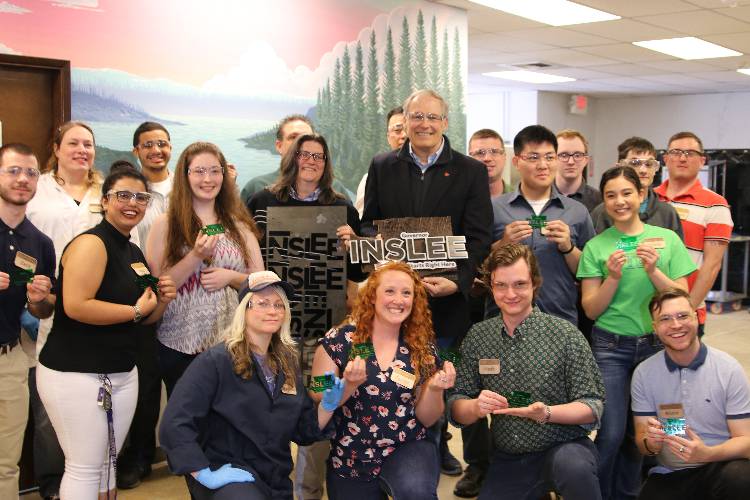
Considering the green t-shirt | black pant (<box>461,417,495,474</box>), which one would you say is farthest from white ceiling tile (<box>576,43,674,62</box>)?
black pant (<box>461,417,495,474</box>)

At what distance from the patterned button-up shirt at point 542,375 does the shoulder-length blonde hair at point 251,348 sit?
0.71 metres

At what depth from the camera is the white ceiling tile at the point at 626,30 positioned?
25.5 feet

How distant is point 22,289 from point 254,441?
1299 mm

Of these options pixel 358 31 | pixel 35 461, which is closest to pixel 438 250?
pixel 35 461

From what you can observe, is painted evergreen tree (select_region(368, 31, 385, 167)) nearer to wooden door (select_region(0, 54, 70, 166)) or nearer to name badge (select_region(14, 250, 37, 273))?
wooden door (select_region(0, 54, 70, 166))

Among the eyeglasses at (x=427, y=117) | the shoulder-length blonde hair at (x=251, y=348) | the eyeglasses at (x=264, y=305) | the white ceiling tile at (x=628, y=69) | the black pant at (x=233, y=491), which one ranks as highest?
the white ceiling tile at (x=628, y=69)

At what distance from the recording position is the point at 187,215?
132 inches

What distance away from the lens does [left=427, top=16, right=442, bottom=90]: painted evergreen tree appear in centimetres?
679

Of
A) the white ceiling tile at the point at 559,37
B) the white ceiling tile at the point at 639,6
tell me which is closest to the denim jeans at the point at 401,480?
the white ceiling tile at the point at 639,6

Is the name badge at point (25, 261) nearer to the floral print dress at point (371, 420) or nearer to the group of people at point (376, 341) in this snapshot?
the group of people at point (376, 341)

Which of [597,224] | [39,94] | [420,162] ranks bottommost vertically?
[597,224]

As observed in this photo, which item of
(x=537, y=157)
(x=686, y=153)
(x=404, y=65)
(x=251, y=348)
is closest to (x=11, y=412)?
(x=251, y=348)

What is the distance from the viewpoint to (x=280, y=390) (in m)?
2.80

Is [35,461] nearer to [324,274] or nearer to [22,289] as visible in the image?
[22,289]
